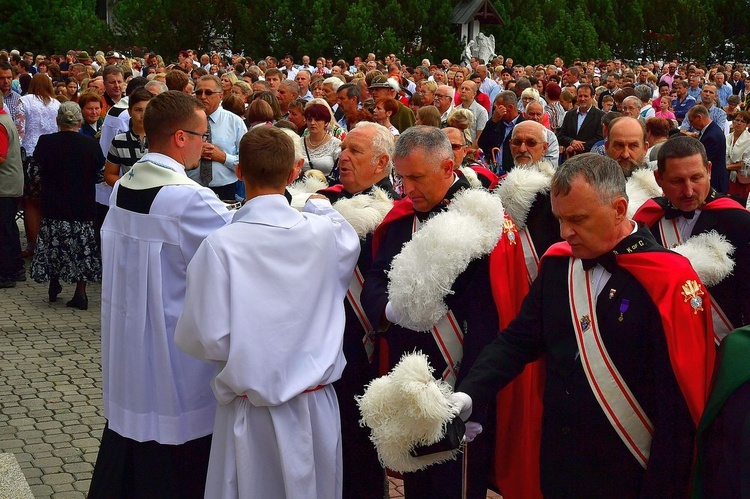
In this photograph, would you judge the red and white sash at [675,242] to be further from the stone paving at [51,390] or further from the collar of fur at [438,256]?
the stone paving at [51,390]

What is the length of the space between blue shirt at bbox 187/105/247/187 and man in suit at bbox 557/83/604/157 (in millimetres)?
5103

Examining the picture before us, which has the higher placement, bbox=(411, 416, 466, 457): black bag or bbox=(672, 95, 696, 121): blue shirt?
bbox=(411, 416, 466, 457): black bag

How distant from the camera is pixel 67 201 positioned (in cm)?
916

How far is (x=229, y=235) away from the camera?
3723 millimetres

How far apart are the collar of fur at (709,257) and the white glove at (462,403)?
1.12 m

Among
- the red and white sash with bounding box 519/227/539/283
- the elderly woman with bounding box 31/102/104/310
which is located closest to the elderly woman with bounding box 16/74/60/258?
A: the elderly woman with bounding box 31/102/104/310

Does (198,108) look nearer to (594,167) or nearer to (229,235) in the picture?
(229,235)

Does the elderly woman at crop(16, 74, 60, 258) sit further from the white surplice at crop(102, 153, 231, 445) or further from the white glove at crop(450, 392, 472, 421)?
the white glove at crop(450, 392, 472, 421)

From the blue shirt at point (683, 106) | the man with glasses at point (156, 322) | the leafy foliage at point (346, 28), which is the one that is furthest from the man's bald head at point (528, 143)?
the leafy foliage at point (346, 28)

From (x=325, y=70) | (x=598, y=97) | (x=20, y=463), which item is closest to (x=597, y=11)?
(x=325, y=70)

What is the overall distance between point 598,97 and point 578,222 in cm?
1520

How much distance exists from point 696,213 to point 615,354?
1391 mm

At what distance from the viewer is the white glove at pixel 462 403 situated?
10.9 feet

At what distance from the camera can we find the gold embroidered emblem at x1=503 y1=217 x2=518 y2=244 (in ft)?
13.9
